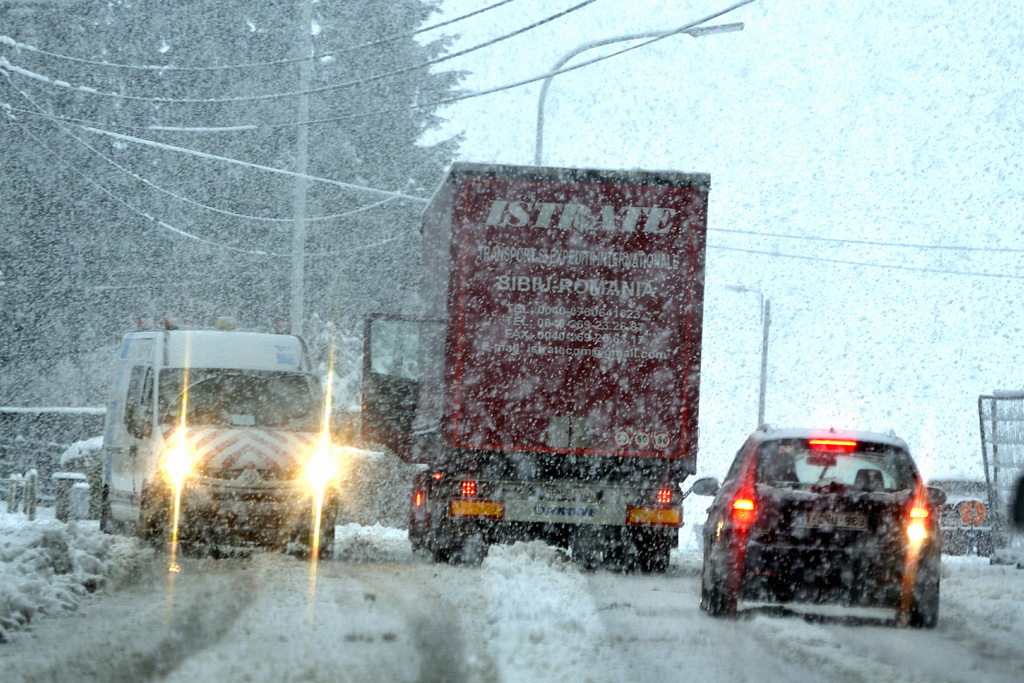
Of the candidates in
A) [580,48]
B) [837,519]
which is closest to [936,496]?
[837,519]

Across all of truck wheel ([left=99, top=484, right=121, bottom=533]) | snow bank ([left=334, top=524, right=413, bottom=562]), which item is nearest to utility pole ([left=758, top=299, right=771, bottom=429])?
snow bank ([left=334, top=524, right=413, bottom=562])

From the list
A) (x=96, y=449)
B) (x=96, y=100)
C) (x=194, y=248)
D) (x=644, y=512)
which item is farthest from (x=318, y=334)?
(x=644, y=512)

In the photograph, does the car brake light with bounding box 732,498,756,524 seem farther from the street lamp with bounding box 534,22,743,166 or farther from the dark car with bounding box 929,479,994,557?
the street lamp with bounding box 534,22,743,166

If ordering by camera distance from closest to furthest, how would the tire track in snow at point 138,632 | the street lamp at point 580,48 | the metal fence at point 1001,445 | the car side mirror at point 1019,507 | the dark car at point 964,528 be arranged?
the car side mirror at point 1019,507 → the tire track in snow at point 138,632 → the metal fence at point 1001,445 → the dark car at point 964,528 → the street lamp at point 580,48

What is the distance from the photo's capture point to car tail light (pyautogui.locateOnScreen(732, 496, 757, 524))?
10.8 metres

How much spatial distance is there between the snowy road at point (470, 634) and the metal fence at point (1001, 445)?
3235mm

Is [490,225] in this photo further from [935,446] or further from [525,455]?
[935,446]

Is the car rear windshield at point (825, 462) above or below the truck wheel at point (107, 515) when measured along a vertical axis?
above

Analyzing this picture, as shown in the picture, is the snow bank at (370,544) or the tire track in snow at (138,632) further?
the snow bank at (370,544)

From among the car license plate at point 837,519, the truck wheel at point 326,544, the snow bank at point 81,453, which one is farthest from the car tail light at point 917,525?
the snow bank at point 81,453

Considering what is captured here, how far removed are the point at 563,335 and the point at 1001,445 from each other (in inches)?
237

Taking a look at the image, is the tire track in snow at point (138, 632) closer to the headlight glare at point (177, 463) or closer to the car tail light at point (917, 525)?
the headlight glare at point (177, 463)

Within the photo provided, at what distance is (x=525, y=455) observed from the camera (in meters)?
14.3

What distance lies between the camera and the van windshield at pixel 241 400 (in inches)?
625
